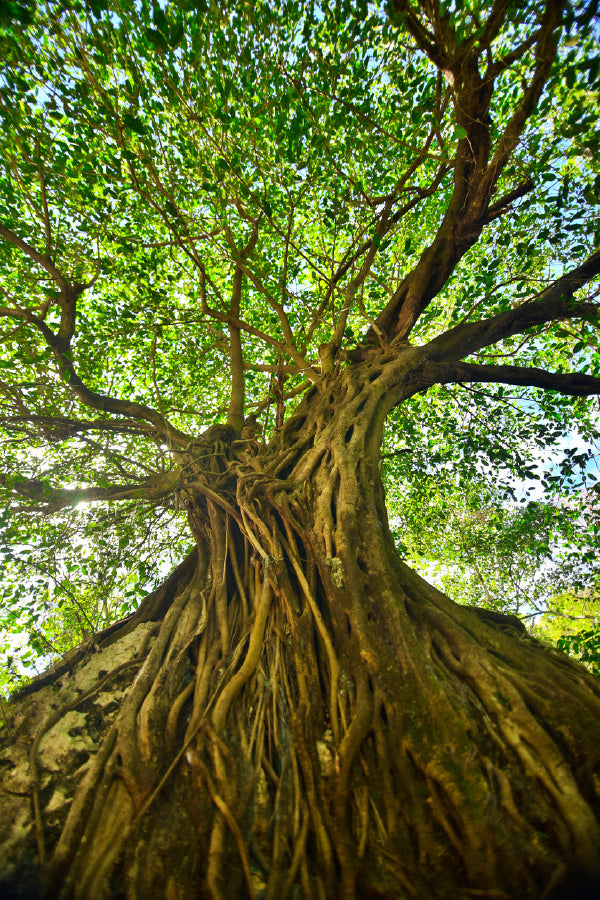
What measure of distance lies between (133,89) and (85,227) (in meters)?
1.47

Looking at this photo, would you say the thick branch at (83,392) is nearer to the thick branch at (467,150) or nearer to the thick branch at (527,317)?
the thick branch at (467,150)

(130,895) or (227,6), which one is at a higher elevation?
(227,6)

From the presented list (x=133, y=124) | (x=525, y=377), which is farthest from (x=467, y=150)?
(x=133, y=124)

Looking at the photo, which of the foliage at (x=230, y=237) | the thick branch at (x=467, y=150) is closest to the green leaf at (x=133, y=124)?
the foliage at (x=230, y=237)

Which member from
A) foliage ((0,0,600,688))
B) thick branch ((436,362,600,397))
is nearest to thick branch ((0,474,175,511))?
foliage ((0,0,600,688))

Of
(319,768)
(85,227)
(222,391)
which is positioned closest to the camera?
(319,768)

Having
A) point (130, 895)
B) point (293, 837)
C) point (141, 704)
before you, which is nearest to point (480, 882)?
point (293, 837)

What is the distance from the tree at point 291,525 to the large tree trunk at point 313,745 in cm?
1

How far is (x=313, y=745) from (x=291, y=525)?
164cm

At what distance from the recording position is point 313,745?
7.08 ft

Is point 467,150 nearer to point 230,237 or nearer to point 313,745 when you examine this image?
point 230,237

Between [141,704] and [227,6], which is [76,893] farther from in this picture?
[227,6]

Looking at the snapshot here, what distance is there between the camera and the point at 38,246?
5.52 m

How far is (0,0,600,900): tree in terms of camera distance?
177cm
